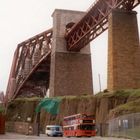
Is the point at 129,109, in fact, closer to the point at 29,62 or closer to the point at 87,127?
the point at 87,127

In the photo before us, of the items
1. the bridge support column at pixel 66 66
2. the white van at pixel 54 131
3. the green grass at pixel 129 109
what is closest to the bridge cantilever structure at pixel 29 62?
the bridge support column at pixel 66 66

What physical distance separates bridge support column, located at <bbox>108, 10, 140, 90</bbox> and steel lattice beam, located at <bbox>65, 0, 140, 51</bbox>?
1309mm

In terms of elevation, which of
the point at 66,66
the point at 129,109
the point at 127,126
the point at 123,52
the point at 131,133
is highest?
the point at 66,66

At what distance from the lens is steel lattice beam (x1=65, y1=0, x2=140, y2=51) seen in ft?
175

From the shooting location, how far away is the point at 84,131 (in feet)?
157

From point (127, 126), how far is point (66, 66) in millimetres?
44748

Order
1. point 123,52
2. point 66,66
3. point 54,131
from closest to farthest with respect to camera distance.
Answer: point 123,52, point 54,131, point 66,66

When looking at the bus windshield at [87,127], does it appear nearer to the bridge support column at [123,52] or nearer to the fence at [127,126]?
the bridge support column at [123,52]

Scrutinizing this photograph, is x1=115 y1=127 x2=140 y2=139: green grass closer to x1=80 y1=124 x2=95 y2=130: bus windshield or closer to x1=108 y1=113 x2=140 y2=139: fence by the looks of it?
x1=108 y1=113 x2=140 y2=139: fence

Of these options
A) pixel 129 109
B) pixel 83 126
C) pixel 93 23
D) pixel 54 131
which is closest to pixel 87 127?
pixel 83 126

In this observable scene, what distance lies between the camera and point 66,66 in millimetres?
77375

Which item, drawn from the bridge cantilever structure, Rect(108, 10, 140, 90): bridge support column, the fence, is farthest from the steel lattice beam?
the fence

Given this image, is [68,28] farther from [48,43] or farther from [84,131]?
[84,131]

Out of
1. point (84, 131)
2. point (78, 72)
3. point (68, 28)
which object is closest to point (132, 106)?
point (84, 131)
